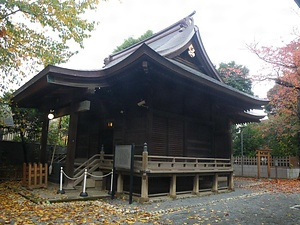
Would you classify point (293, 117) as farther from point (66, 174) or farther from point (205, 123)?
point (66, 174)

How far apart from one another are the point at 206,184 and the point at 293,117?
440 inches

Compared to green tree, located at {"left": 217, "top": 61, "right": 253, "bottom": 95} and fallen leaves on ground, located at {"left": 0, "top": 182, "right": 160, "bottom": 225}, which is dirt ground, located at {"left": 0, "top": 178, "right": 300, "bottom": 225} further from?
green tree, located at {"left": 217, "top": 61, "right": 253, "bottom": 95}

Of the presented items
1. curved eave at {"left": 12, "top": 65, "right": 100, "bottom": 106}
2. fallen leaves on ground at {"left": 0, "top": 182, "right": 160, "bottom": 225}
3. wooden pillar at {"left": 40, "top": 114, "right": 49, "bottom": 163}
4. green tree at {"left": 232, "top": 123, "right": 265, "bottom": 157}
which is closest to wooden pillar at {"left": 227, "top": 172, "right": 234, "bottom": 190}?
fallen leaves on ground at {"left": 0, "top": 182, "right": 160, "bottom": 225}

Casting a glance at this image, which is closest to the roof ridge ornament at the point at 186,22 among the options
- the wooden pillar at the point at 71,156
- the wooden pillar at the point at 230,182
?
the wooden pillar at the point at 230,182

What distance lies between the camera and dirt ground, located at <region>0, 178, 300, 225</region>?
5.81 metres

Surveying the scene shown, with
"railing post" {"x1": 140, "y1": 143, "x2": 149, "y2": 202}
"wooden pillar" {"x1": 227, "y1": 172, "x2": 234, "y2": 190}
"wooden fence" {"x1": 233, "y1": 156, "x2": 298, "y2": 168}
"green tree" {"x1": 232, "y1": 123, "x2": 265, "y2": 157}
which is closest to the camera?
"railing post" {"x1": 140, "y1": 143, "x2": 149, "y2": 202}

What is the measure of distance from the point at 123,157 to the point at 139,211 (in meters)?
1.96

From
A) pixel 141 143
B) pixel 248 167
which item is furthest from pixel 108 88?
pixel 248 167

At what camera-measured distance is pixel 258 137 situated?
2322cm

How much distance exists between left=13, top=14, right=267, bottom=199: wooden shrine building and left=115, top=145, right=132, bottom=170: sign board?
1.62 feet

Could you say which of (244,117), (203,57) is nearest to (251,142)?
(244,117)

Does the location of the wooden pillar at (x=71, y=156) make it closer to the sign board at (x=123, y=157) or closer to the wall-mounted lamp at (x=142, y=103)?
the sign board at (x=123, y=157)

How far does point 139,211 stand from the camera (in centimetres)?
673

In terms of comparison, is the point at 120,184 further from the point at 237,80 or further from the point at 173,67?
the point at 237,80
